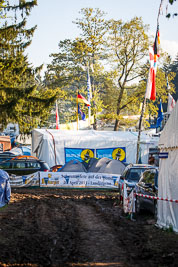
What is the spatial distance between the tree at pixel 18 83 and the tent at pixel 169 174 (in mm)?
17074

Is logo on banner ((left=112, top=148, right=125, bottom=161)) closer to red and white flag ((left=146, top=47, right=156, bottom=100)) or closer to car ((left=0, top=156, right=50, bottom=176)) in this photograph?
car ((left=0, top=156, right=50, bottom=176))

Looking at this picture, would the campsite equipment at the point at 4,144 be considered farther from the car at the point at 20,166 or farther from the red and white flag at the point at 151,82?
the red and white flag at the point at 151,82

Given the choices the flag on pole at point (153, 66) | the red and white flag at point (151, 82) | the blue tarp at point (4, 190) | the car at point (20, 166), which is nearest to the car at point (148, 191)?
the blue tarp at point (4, 190)

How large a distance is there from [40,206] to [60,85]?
1230 inches

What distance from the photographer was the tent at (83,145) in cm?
3300

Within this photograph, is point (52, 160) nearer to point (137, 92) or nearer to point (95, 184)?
point (95, 184)

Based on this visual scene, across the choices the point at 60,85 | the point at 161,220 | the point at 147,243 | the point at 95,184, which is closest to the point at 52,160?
the point at 95,184

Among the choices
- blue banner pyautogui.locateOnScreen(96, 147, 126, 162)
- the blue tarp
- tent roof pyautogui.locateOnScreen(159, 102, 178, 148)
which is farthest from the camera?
blue banner pyautogui.locateOnScreen(96, 147, 126, 162)

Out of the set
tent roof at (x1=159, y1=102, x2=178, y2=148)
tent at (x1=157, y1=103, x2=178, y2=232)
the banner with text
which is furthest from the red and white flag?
tent at (x1=157, y1=103, x2=178, y2=232)

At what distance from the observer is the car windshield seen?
701 inches

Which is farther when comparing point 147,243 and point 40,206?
point 40,206

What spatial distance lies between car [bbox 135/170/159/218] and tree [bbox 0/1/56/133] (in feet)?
48.8

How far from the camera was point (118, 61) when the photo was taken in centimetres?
4444

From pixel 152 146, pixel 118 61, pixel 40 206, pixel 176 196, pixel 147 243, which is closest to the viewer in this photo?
pixel 147 243
